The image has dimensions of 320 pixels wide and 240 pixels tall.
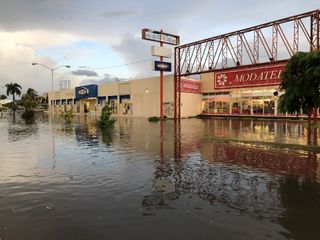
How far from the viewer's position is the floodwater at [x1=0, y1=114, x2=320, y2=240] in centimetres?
592

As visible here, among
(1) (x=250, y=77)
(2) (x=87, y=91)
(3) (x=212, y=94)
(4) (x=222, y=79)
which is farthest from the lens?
(2) (x=87, y=91)

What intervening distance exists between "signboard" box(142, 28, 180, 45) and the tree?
2819 cm

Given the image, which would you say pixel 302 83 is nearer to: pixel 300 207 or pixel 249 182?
pixel 249 182

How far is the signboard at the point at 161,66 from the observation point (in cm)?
4977

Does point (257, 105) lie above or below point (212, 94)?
below

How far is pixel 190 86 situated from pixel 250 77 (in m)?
10.4

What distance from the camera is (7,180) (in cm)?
980

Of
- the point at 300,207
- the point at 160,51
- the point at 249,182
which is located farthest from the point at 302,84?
the point at 160,51

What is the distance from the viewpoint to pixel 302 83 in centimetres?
2131

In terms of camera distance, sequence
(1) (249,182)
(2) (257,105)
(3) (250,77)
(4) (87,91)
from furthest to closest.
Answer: (4) (87,91), (2) (257,105), (3) (250,77), (1) (249,182)

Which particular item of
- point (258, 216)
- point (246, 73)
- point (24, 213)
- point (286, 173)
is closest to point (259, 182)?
point (286, 173)

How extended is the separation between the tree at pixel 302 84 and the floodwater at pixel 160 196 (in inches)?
288

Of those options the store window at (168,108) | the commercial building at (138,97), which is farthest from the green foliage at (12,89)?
the store window at (168,108)

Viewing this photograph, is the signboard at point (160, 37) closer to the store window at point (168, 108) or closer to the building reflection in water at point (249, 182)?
the store window at point (168, 108)
